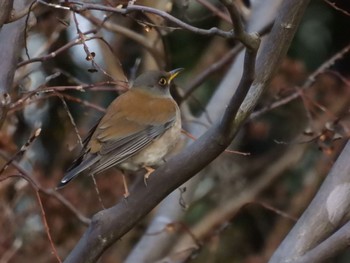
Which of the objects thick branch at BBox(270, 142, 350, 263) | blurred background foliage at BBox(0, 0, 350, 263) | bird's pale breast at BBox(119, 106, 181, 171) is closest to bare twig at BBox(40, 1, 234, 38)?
thick branch at BBox(270, 142, 350, 263)

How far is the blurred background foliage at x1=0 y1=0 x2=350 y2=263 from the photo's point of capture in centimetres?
619

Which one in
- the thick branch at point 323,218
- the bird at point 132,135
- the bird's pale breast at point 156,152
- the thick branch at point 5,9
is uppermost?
the thick branch at point 5,9

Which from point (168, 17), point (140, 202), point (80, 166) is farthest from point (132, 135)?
point (168, 17)

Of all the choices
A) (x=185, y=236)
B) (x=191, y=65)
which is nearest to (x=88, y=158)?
(x=185, y=236)

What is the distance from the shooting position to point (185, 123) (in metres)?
5.96

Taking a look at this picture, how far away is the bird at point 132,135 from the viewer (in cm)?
427

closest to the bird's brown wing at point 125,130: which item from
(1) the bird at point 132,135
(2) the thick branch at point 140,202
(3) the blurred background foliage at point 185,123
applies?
(1) the bird at point 132,135

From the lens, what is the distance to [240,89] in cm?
294

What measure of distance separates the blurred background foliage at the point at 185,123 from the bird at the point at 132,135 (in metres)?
0.96

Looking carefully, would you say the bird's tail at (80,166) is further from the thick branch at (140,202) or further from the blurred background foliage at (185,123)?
the blurred background foliage at (185,123)

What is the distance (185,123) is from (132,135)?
1443mm

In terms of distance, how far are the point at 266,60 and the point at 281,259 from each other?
0.82 m

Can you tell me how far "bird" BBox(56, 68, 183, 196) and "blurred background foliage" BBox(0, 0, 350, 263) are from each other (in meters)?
0.96

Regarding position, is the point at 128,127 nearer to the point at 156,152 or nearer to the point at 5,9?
the point at 156,152
